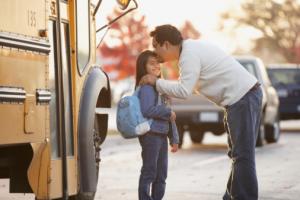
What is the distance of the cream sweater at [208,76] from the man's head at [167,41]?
0.07 meters

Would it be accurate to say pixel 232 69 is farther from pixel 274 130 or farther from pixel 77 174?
pixel 274 130

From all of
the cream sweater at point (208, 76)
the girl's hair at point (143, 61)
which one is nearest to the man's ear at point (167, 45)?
→ the cream sweater at point (208, 76)

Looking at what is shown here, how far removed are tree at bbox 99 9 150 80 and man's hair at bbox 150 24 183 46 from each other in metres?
46.9

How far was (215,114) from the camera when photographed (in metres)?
17.2

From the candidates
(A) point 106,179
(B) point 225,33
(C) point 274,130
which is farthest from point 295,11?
(A) point 106,179

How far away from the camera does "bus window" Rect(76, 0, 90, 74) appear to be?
7491 mm

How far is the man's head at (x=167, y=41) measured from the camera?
24.8 feet

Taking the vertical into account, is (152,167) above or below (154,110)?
below

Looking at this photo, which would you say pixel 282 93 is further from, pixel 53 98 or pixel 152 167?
pixel 53 98

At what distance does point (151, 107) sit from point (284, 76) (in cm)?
1673

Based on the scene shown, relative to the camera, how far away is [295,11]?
65562mm

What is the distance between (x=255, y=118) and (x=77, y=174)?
1.48 m

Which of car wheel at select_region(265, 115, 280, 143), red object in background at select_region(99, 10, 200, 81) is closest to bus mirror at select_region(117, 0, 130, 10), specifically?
car wheel at select_region(265, 115, 280, 143)

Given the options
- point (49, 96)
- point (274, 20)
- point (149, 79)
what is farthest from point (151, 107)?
point (274, 20)
